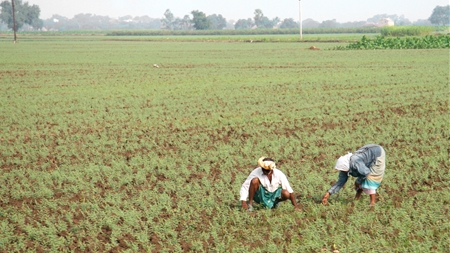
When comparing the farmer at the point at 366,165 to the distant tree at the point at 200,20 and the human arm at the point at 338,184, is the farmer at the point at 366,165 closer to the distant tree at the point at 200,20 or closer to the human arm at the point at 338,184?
the human arm at the point at 338,184

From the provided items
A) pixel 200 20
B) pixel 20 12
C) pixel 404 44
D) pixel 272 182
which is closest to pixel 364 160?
pixel 272 182

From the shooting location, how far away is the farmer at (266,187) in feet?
25.8

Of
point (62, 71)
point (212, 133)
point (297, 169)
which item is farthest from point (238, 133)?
point (62, 71)

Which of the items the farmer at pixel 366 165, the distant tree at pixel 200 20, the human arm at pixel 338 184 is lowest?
the human arm at pixel 338 184

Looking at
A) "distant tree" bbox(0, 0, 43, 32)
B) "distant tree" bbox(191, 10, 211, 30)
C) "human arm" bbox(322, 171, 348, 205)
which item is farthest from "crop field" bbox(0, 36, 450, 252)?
"distant tree" bbox(0, 0, 43, 32)

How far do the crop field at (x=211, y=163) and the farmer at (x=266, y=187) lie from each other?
0.59 ft

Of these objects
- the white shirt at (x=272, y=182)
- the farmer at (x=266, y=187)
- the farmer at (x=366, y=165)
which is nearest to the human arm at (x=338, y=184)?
the farmer at (x=366, y=165)

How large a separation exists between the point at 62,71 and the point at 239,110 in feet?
55.7

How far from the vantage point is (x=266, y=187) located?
7922mm

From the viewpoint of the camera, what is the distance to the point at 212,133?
1448 cm

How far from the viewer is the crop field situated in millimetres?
7449

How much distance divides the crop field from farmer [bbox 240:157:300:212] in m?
0.18

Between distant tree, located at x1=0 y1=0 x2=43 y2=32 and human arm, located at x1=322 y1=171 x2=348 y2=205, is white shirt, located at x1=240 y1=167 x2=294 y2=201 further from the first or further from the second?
distant tree, located at x1=0 y1=0 x2=43 y2=32

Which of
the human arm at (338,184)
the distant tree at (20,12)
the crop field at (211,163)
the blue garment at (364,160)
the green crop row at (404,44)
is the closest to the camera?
the crop field at (211,163)
